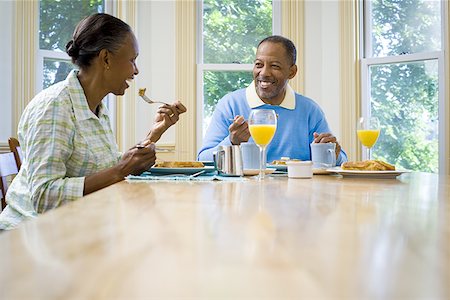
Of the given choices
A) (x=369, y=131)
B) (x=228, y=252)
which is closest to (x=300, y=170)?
(x=369, y=131)

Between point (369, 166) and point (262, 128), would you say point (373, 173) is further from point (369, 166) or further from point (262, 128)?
point (262, 128)

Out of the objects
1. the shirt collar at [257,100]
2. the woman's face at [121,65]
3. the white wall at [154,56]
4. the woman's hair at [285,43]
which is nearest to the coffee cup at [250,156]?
the woman's face at [121,65]

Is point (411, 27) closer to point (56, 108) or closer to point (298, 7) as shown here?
point (298, 7)

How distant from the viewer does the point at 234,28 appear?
14.3 feet

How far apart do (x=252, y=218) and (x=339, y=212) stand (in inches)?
5.7

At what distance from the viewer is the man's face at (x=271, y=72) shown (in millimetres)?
2664

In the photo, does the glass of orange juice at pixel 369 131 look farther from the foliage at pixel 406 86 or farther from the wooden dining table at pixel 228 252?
the foliage at pixel 406 86

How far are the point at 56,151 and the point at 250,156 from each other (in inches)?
25.0

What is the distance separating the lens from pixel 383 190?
1096mm

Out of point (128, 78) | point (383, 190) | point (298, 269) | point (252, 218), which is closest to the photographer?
point (298, 269)

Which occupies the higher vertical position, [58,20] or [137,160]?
[58,20]

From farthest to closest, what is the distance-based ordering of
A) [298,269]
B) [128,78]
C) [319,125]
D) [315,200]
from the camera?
[319,125]
[128,78]
[315,200]
[298,269]

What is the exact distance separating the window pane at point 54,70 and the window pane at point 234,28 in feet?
4.01

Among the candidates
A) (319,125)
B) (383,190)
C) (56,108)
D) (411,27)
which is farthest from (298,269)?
(411,27)
